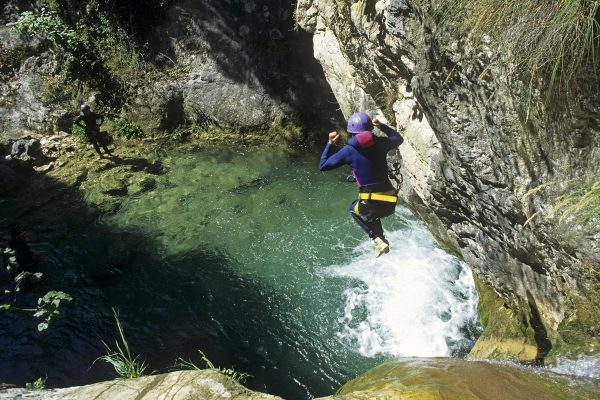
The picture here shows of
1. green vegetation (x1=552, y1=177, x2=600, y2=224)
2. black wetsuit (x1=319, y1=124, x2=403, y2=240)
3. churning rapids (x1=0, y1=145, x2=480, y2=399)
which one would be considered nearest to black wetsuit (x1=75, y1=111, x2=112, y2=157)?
churning rapids (x1=0, y1=145, x2=480, y2=399)

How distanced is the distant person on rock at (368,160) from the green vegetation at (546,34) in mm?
1413

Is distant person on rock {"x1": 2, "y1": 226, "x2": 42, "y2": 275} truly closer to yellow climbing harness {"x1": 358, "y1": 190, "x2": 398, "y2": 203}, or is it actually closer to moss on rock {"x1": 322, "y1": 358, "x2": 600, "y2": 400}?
yellow climbing harness {"x1": 358, "y1": 190, "x2": 398, "y2": 203}

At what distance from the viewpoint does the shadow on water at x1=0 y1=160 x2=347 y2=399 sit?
6156 mm

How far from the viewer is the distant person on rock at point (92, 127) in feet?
34.6

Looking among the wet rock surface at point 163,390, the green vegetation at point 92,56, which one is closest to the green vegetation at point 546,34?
the wet rock surface at point 163,390

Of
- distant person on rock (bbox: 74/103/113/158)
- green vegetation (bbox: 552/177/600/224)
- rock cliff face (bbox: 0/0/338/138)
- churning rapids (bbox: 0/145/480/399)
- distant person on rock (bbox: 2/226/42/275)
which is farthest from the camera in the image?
rock cliff face (bbox: 0/0/338/138)

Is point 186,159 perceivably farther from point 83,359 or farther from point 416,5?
point 416,5

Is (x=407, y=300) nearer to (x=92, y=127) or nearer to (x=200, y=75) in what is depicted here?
(x=200, y=75)

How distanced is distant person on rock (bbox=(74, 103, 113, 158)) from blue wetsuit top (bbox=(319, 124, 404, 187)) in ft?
25.4

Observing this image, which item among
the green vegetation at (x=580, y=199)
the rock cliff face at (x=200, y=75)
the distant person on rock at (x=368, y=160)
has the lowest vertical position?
the green vegetation at (x=580, y=199)

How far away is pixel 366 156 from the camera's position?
4.97 m

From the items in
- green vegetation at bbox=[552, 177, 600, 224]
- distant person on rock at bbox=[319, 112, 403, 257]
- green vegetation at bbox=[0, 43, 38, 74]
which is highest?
green vegetation at bbox=[0, 43, 38, 74]

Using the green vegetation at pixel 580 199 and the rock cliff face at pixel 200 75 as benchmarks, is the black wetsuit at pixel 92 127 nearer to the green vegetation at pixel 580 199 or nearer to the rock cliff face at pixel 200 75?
the rock cliff face at pixel 200 75

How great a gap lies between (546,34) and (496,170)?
1396mm
